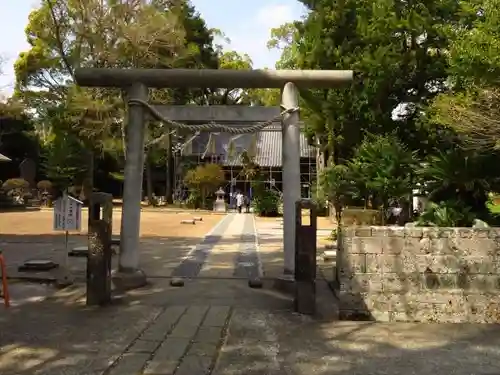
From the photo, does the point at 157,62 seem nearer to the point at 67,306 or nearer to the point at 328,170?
the point at 328,170

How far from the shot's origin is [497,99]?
1016 centimetres

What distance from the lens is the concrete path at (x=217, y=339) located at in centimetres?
520

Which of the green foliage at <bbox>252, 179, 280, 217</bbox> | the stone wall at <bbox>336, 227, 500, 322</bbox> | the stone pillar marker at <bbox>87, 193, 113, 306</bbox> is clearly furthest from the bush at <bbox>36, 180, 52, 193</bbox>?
the stone wall at <bbox>336, 227, 500, 322</bbox>

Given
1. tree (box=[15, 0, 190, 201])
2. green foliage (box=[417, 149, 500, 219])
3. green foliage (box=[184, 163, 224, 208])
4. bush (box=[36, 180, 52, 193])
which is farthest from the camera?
bush (box=[36, 180, 52, 193])

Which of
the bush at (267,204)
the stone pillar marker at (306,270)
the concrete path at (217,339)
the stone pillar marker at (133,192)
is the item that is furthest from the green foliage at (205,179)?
the stone pillar marker at (306,270)

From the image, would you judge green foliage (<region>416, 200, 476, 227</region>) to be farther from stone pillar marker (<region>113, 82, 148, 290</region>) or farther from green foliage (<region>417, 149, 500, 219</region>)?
stone pillar marker (<region>113, 82, 148, 290</region>)

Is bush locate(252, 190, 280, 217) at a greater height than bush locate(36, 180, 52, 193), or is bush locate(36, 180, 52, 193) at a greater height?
bush locate(36, 180, 52, 193)

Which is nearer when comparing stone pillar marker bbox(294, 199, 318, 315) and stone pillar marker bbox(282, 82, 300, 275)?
stone pillar marker bbox(294, 199, 318, 315)

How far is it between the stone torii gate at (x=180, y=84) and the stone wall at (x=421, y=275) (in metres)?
2.11

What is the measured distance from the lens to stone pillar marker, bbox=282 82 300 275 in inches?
359

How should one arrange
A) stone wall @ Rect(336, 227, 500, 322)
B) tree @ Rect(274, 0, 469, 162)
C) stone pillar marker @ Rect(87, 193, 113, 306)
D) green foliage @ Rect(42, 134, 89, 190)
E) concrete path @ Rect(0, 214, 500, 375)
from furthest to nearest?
green foliage @ Rect(42, 134, 89, 190) → tree @ Rect(274, 0, 469, 162) → stone pillar marker @ Rect(87, 193, 113, 306) → stone wall @ Rect(336, 227, 500, 322) → concrete path @ Rect(0, 214, 500, 375)

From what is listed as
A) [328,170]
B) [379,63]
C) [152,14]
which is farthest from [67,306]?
[152,14]

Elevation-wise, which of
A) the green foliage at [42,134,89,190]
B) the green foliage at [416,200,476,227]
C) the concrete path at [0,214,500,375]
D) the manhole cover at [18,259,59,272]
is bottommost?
the concrete path at [0,214,500,375]

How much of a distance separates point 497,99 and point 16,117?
34.5m
